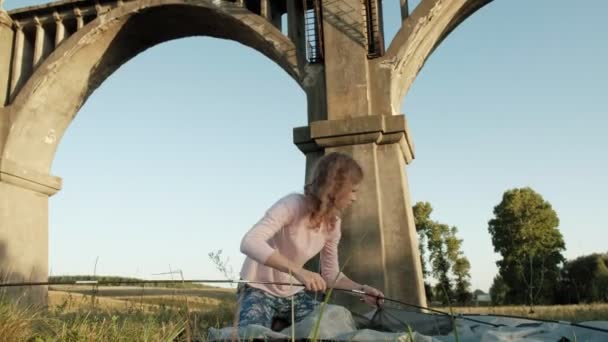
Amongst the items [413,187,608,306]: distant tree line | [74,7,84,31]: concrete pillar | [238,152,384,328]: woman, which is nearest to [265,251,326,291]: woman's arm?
[238,152,384,328]: woman

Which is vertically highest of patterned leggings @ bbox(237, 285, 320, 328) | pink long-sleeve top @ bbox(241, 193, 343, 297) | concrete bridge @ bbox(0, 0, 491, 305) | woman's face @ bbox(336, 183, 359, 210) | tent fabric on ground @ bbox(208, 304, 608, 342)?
concrete bridge @ bbox(0, 0, 491, 305)

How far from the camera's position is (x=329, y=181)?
3010 millimetres

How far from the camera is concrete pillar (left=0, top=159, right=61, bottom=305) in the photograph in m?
7.07

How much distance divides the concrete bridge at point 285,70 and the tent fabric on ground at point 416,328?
1857 millimetres

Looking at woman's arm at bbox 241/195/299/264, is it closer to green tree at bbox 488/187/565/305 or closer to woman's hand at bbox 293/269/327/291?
woman's hand at bbox 293/269/327/291

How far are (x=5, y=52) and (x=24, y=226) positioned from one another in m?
2.58

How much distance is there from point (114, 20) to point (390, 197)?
175 inches

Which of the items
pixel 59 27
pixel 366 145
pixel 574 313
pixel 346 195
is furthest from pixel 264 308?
pixel 59 27

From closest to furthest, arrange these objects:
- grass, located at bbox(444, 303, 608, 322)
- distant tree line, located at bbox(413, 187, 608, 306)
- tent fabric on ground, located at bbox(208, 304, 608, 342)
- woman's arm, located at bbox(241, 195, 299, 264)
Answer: tent fabric on ground, located at bbox(208, 304, 608, 342)
woman's arm, located at bbox(241, 195, 299, 264)
grass, located at bbox(444, 303, 608, 322)
distant tree line, located at bbox(413, 187, 608, 306)

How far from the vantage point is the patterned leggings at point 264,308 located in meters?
2.99

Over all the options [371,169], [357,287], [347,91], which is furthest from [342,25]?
[357,287]

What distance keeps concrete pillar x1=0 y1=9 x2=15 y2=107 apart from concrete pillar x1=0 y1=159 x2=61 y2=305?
3.69 feet

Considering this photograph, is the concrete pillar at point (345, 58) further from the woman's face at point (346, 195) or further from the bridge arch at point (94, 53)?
the woman's face at point (346, 195)

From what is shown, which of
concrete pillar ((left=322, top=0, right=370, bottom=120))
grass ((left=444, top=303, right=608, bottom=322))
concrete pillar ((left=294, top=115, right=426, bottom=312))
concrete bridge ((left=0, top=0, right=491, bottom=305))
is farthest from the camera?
concrete pillar ((left=322, top=0, right=370, bottom=120))
